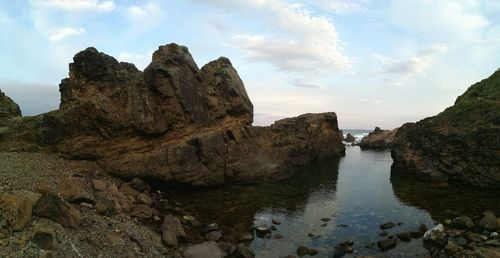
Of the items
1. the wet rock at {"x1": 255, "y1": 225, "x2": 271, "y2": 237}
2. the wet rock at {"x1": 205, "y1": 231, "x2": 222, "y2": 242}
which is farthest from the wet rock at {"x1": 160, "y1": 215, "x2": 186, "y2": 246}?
the wet rock at {"x1": 255, "y1": 225, "x2": 271, "y2": 237}

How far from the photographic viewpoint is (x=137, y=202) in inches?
1014

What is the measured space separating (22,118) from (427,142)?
137 ft

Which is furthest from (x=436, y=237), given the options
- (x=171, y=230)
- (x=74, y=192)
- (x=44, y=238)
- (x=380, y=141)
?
(x=380, y=141)

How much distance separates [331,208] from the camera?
29.9m

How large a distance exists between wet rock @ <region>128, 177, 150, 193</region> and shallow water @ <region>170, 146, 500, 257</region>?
8.98 ft

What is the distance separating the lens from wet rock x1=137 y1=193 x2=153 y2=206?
25.9 metres

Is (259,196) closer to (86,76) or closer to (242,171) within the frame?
(242,171)

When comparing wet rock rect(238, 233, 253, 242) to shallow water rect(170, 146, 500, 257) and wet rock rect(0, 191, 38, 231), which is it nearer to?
shallow water rect(170, 146, 500, 257)

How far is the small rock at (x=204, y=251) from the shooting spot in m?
Result: 19.2

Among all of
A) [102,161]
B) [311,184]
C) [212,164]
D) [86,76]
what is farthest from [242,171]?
[86,76]

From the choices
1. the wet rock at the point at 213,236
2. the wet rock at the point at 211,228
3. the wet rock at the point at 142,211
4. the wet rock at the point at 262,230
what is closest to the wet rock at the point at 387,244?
the wet rock at the point at 262,230

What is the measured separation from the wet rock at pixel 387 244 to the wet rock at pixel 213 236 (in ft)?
31.1

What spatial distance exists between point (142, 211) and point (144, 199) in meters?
2.48

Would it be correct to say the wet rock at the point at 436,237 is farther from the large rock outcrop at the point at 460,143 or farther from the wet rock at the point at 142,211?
the wet rock at the point at 142,211
